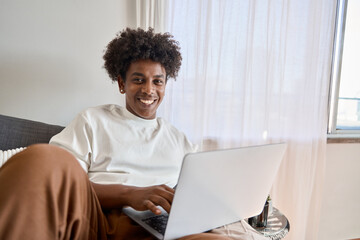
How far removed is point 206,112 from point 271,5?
0.66 metres

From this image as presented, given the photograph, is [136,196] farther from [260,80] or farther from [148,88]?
[260,80]

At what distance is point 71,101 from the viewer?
1261 mm

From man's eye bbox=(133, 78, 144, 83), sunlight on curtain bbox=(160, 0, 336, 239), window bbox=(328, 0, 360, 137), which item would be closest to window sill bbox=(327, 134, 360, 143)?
window bbox=(328, 0, 360, 137)

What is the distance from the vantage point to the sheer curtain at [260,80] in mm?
1324

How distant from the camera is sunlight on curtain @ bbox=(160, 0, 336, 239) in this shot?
132 cm

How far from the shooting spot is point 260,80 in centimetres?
139

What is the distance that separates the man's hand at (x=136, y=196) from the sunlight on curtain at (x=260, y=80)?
583 mm

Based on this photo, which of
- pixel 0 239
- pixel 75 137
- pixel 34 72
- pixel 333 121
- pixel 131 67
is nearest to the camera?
pixel 0 239

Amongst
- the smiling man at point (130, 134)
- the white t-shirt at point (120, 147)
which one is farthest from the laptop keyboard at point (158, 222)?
the white t-shirt at point (120, 147)

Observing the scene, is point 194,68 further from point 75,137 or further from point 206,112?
point 75,137

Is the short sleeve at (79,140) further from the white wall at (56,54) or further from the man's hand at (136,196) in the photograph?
the white wall at (56,54)

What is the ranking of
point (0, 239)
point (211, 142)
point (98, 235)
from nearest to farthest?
point (0, 239)
point (98, 235)
point (211, 142)

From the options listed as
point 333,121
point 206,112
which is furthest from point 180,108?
point 333,121

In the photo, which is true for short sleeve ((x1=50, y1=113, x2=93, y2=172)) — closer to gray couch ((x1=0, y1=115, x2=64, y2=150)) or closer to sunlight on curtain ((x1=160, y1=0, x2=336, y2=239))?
gray couch ((x1=0, y1=115, x2=64, y2=150))
